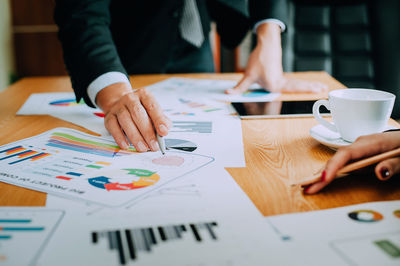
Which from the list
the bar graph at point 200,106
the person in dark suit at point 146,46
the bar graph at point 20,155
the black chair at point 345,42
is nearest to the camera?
the bar graph at point 20,155

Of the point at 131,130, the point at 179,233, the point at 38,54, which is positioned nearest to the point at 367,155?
the point at 179,233

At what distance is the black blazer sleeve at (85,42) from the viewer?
865mm

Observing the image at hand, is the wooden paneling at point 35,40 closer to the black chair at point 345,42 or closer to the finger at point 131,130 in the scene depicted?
the black chair at point 345,42

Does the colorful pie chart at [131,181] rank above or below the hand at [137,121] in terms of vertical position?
below

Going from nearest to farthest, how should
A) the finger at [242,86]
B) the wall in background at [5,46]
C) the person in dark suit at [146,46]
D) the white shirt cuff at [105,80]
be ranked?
the person in dark suit at [146,46] → the white shirt cuff at [105,80] → the finger at [242,86] → the wall in background at [5,46]

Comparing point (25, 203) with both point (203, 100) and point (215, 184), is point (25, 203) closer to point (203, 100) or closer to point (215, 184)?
point (215, 184)

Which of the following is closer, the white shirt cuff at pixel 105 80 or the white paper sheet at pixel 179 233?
the white paper sheet at pixel 179 233

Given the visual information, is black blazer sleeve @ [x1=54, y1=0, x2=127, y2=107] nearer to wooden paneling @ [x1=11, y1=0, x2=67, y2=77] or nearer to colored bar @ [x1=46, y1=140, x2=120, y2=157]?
colored bar @ [x1=46, y1=140, x2=120, y2=157]

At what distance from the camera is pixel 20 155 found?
620 millimetres

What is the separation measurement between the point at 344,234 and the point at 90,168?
371 millimetres

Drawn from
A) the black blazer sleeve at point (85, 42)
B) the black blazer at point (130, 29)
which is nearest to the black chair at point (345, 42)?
the black blazer at point (130, 29)

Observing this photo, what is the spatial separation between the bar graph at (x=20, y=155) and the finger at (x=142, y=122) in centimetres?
16

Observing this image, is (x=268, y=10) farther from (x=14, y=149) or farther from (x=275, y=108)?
(x=14, y=149)

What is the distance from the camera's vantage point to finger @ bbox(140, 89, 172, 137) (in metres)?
0.65
